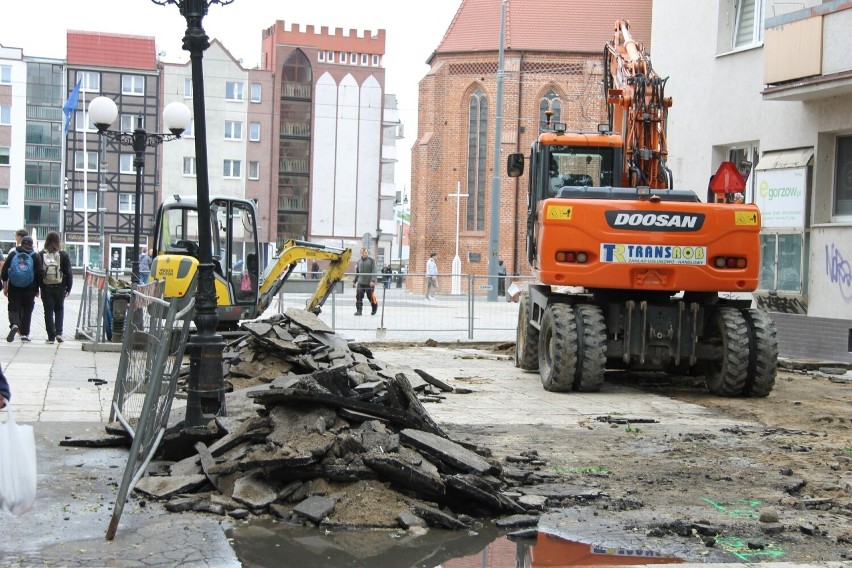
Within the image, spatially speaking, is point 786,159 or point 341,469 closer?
point 341,469

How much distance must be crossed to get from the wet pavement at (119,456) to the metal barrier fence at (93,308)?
26.0 inches

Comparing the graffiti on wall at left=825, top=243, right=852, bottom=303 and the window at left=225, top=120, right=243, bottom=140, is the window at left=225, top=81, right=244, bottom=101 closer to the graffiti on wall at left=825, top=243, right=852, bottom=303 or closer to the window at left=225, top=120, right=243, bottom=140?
the window at left=225, top=120, right=243, bottom=140

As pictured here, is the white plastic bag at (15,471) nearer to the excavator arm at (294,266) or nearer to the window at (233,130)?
the excavator arm at (294,266)

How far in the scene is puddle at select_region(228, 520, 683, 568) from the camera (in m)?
5.75

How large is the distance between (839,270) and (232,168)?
204 feet

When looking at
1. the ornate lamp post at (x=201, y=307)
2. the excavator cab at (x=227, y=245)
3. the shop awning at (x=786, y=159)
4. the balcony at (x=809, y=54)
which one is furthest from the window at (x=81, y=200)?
the ornate lamp post at (x=201, y=307)

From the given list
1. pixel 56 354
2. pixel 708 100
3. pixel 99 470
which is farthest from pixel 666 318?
pixel 708 100

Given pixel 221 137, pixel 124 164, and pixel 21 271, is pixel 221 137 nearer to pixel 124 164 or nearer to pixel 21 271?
pixel 124 164

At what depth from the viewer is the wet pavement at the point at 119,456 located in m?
5.69

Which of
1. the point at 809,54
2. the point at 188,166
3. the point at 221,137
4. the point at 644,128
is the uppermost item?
the point at 221,137

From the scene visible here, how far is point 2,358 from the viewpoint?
15.3 m

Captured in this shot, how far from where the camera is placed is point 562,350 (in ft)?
43.1

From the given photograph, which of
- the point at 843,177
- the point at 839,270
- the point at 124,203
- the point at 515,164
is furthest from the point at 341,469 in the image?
the point at 124,203

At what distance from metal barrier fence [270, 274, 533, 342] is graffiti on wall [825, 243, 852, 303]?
7.00 m
